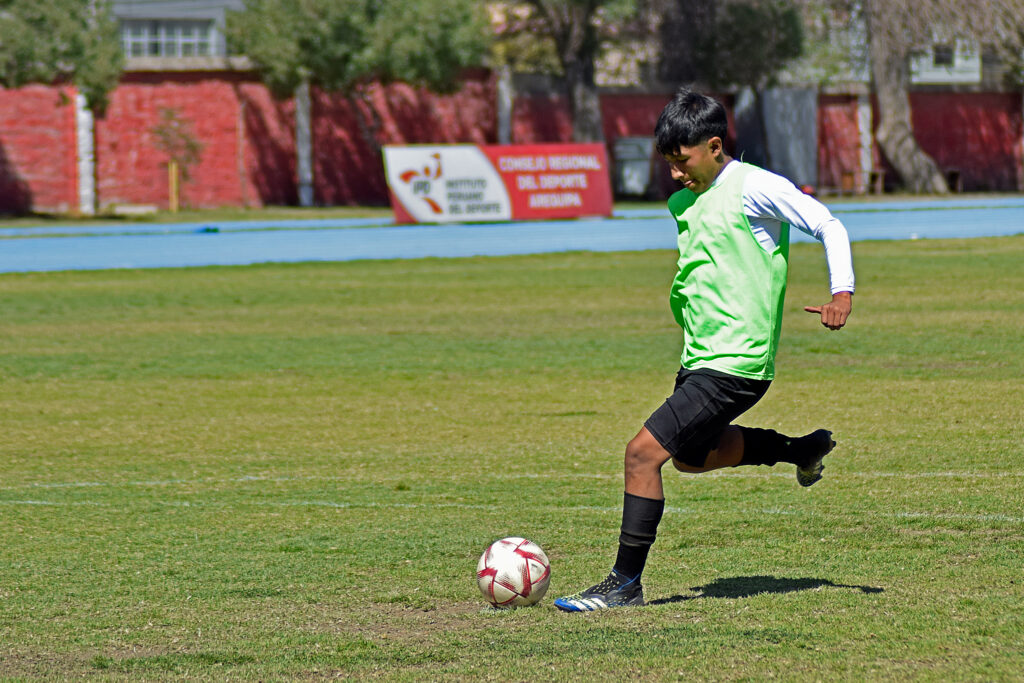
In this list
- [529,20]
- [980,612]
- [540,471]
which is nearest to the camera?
[980,612]

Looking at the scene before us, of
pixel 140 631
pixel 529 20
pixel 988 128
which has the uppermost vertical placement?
pixel 529 20

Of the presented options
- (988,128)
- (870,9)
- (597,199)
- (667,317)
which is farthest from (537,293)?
(988,128)

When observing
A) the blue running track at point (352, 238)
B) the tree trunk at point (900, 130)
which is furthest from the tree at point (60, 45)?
the tree trunk at point (900, 130)

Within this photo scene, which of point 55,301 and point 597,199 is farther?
point 597,199

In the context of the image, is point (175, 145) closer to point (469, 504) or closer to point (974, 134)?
point (974, 134)

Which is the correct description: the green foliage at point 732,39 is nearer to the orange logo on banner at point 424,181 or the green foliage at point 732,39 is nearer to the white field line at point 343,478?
the orange logo on banner at point 424,181

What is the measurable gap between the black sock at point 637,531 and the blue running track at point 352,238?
62.1 feet

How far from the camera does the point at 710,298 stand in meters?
5.11

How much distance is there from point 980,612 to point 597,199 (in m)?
25.7

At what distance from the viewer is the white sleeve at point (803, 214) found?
483cm

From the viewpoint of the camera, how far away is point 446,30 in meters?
38.8

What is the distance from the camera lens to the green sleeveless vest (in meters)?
5.07

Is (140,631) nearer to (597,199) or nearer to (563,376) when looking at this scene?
(563,376)

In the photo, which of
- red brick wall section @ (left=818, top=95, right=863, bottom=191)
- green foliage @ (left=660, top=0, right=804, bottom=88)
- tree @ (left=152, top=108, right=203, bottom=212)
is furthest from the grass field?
red brick wall section @ (left=818, top=95, right=863, bottom=191)
